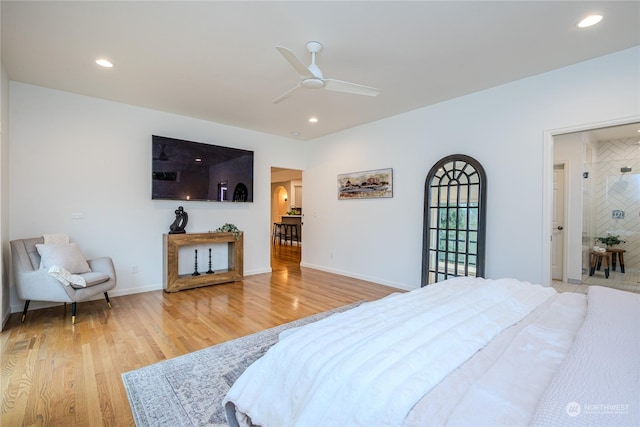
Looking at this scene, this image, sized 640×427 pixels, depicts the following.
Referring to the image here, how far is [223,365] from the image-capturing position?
7.34ft

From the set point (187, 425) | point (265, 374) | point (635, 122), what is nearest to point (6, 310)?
point (187, 425)

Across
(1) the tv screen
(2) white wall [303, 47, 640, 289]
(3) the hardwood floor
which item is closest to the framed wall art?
(2) white wall [303, 47, 640, 289]

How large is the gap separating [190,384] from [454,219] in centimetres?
357

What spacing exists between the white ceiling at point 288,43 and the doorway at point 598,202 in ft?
8.32

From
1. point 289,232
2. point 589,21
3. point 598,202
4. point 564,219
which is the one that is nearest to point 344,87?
point 589,21

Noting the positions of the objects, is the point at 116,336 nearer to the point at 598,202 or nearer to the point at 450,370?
the point at 450,370

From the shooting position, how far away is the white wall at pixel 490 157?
2971mm

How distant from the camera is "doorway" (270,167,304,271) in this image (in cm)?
983

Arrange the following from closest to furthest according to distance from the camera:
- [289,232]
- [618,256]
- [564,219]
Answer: [618,256] < [564,219] < [289,232]

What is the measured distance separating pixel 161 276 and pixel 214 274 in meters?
0.79

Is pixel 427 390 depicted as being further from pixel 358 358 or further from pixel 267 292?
pixel 267 292

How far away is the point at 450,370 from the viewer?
40.4 inches

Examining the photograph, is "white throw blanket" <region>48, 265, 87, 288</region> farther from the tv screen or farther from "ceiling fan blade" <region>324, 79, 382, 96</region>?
"ceiling fan blade" <region>324, 79, 382, 96</region>

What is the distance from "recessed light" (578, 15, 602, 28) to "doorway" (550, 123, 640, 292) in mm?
2672
